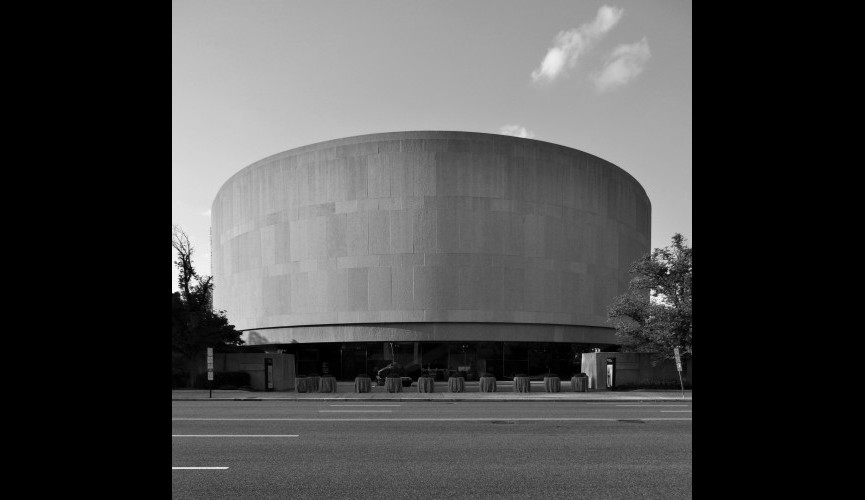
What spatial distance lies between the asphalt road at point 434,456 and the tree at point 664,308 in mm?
15005

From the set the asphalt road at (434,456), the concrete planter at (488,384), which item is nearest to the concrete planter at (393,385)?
the concrete planter at (488,384)

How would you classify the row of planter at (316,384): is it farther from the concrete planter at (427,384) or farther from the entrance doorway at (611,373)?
the entrance doorway at (611,373)

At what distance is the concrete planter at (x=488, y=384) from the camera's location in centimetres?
3027

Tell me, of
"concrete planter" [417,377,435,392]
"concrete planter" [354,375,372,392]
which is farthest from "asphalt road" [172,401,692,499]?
"concrete planter" [354,375,372,392]

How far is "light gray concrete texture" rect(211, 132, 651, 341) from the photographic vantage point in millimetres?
43219

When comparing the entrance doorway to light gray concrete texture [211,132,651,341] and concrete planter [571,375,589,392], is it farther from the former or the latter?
light gray concrete texture [211,132,651,341]

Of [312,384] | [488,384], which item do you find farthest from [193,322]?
[488,384]

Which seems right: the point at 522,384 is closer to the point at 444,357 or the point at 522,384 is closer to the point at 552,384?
the point at 552,384

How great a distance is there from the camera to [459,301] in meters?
43.1

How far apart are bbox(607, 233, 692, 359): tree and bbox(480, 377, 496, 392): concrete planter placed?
844 centimetres
